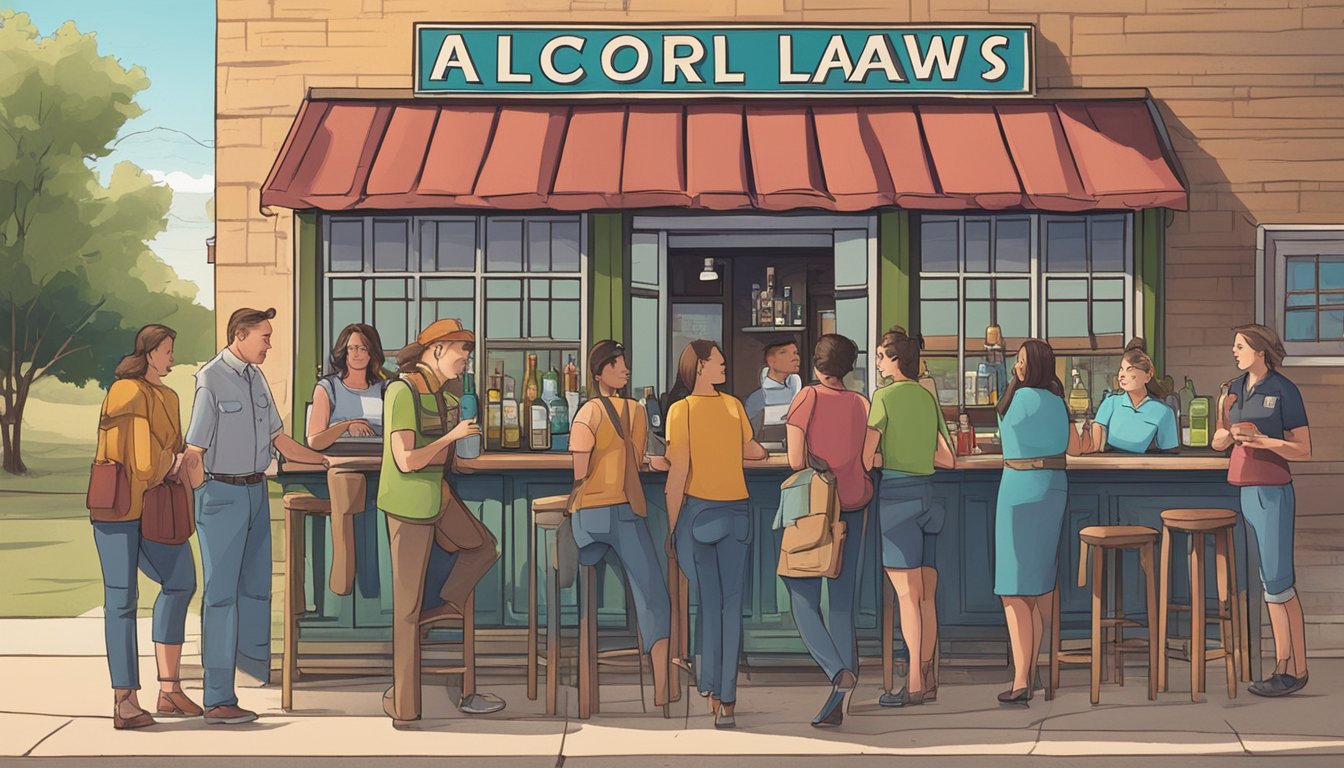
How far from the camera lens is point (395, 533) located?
260 inches

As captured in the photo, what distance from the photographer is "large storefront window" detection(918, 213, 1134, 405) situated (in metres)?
8.94

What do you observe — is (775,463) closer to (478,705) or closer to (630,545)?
(630,545)

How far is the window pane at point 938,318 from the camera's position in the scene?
898 centimetres

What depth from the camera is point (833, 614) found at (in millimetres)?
6633

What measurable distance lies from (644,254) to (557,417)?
52.2 inches

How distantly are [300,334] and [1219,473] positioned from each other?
233 inches

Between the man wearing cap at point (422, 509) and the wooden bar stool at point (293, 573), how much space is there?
0.62 metres

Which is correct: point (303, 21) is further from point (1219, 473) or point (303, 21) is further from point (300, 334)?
point (1219, 473)

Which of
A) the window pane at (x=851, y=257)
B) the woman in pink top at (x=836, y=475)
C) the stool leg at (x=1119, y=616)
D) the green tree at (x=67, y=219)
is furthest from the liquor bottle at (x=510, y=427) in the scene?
the green tree at (x=67, y=219)

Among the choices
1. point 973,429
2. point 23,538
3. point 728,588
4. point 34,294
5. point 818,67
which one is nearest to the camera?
point 728,588

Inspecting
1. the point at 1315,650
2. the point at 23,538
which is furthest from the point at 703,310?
the point at 23,538

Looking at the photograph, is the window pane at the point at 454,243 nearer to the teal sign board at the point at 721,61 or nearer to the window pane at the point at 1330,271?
the teal sign board at the point at 721,61

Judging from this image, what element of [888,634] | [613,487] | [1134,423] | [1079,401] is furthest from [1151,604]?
[613,487]

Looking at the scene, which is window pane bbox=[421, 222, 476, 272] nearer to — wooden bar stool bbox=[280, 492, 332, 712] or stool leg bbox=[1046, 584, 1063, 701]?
wooden bar stool bbox=[280, 492, 332, 712]
